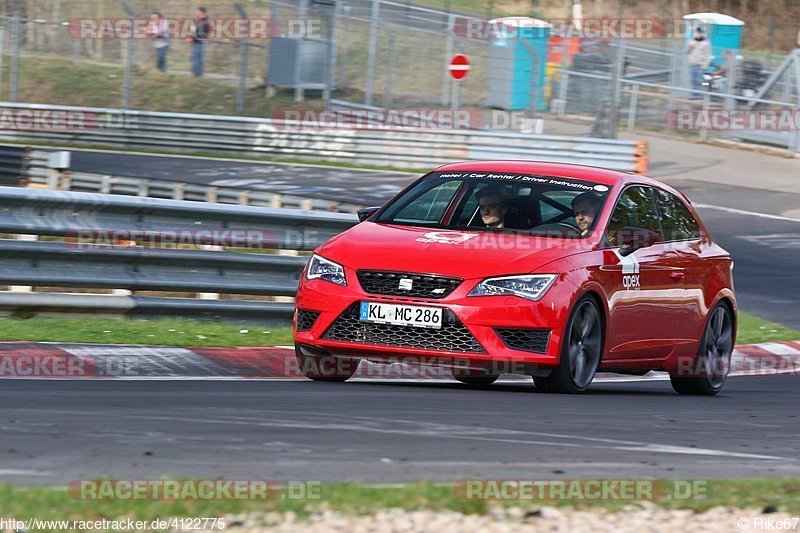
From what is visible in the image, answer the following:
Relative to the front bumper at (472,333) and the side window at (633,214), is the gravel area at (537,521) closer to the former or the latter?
the front bumper at (472,333)

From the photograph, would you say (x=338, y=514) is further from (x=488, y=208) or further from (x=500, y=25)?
(x=500, y=25)

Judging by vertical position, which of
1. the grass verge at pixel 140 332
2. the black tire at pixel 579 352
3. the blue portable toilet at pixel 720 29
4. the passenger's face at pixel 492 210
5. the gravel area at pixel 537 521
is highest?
the blue portable toilet at pixel 720 29

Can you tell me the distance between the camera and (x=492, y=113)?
28.5 metres

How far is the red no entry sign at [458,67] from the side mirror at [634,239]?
18.8 m

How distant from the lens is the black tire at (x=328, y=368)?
8.66m

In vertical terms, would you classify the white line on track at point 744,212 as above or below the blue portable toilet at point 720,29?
below

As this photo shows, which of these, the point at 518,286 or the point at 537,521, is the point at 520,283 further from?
the point at 537,521

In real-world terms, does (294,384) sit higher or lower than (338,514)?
lower

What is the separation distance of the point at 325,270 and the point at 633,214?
2229 mm

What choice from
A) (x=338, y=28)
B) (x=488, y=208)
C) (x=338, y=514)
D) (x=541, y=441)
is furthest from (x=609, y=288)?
(x=338, y=28)

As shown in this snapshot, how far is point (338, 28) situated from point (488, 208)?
21962 millimetres

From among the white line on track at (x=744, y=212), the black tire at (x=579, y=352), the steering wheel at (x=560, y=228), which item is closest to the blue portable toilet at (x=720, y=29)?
the white line on track at (x=744, y=212)

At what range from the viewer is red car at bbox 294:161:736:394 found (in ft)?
26.1

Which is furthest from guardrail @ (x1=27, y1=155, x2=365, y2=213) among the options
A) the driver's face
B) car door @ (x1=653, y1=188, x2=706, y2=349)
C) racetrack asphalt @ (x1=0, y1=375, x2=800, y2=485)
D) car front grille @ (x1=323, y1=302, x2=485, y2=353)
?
racetrack asphalt @ (x1=0, y1=375, x2=800, y2=485)
